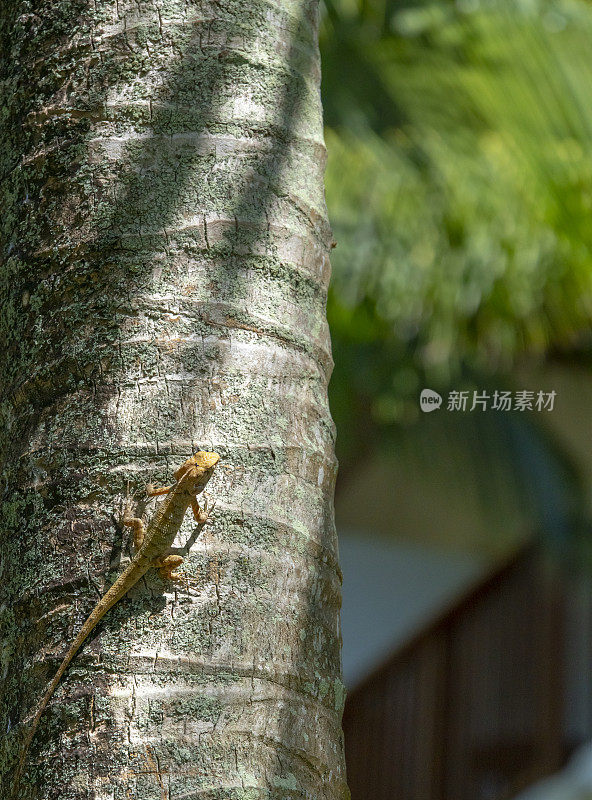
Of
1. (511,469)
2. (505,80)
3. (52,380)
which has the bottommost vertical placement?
(52,380)

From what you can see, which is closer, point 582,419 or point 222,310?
point 222,310

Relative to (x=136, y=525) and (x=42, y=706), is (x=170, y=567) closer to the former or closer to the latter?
(x=136, y=525)

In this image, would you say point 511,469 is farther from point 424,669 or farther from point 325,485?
point 325,485

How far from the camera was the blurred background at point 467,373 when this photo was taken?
5508mm

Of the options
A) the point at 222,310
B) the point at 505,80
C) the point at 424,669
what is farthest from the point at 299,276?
the point at 424,669

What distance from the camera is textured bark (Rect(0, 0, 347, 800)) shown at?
115cm

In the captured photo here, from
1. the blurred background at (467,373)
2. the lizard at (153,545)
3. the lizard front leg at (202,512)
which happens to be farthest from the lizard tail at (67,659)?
the blurred background at (467,373)

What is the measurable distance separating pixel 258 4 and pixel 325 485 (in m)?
0.76

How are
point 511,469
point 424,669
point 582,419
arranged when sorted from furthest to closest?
point 424,669
point 582,419
point 511,469

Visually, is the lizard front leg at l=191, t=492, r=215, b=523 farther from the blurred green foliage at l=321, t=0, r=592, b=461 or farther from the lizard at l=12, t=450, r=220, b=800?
the blurred green foliage at l=321, t=0, r=592, b=461

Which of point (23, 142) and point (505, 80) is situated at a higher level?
point (505, 80)

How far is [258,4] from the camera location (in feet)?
4.75

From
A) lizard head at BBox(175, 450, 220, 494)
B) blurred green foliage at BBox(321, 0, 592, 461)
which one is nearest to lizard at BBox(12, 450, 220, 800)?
lizard head at BBox(175, 450, 220, 494)

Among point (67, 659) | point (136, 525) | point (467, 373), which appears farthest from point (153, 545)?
point (467, 373)
